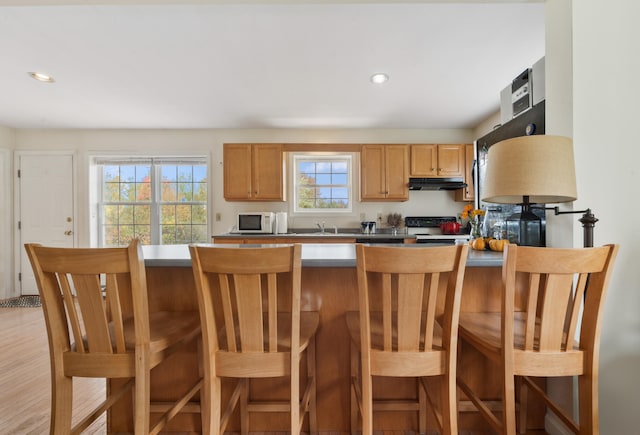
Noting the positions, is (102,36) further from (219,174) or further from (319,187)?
(319,187)

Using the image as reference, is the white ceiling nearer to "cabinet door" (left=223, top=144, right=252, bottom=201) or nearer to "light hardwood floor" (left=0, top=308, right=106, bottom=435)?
"cabinet door" (left=223, top=144, right=252, bottom=201)

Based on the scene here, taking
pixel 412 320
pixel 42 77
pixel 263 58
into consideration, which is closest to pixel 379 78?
pixel 263 58

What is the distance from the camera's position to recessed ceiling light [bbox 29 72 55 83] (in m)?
2.62

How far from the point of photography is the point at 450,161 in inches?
154

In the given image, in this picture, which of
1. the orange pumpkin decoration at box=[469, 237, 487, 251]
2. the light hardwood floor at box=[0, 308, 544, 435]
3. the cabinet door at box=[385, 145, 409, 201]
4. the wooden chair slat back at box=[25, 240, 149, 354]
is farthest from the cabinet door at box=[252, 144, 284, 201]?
the wooden chair slat back at box=[25, 240, 149, 354]

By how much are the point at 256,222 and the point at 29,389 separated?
99.3 inches

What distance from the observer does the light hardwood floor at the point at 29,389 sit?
1.57m

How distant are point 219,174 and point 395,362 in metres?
3.87

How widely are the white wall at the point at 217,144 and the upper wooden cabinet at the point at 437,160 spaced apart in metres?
0.33

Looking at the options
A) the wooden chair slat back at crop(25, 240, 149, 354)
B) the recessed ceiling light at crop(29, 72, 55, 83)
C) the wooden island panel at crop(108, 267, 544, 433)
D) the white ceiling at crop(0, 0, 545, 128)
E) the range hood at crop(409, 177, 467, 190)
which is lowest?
the wooden island panel at crop(108, 267, 544, 433)

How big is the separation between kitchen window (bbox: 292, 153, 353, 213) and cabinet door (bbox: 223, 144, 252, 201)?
0.79m

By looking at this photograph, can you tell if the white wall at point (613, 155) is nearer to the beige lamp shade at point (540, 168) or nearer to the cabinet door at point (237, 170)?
the beige lamp shade at point (540, 168)

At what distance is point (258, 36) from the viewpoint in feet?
6.75

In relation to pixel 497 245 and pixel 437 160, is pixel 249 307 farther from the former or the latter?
pixel 437 160
